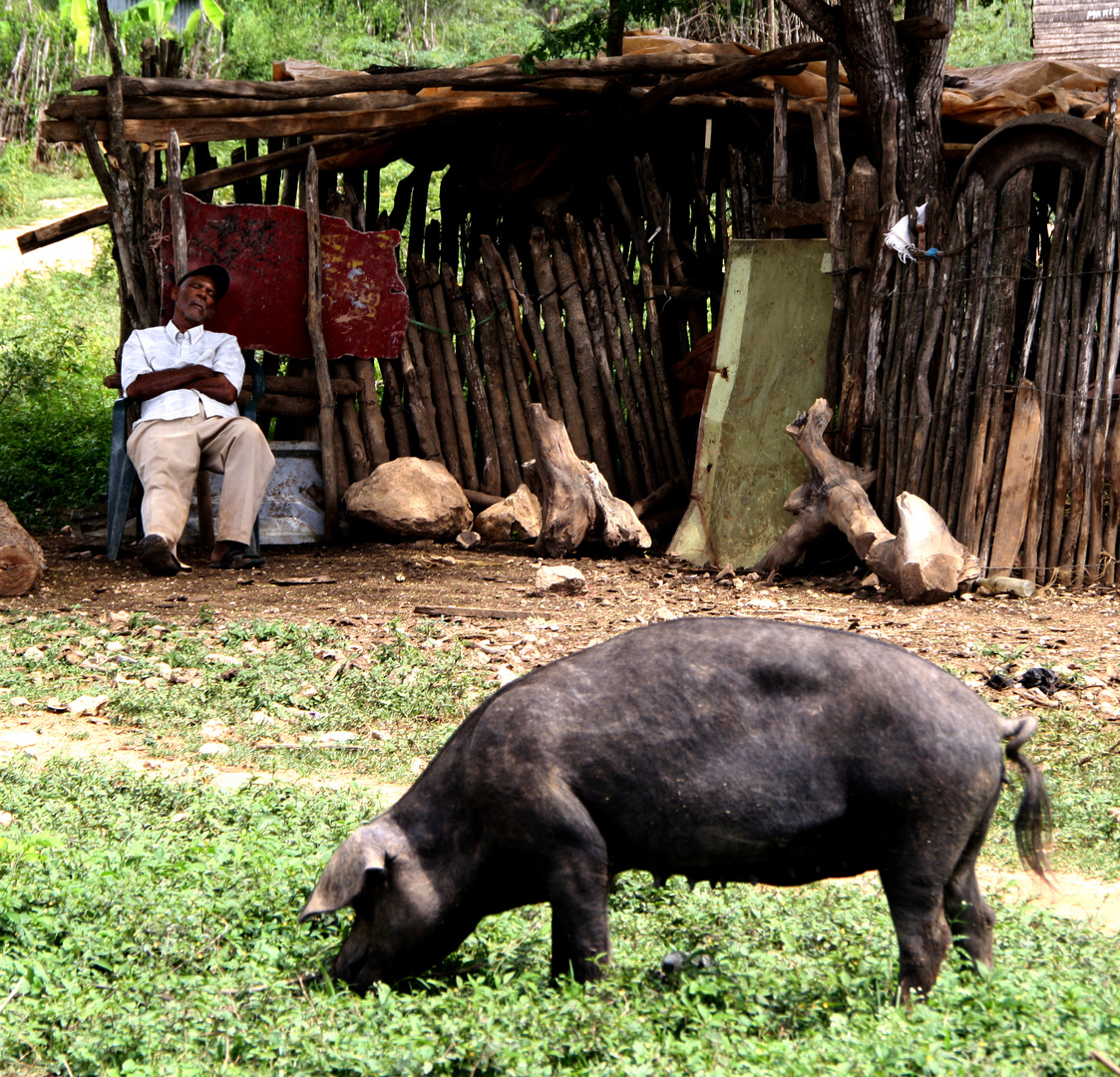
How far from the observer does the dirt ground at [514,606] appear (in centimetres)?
518

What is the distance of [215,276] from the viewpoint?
7.81 m

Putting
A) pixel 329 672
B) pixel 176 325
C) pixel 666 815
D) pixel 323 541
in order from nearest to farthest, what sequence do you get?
pixel 666 815
pixel 329 672
pixel 176 325
pixel 323 541

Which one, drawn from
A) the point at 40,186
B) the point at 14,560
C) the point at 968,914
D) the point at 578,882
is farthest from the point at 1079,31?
the point at 40,186

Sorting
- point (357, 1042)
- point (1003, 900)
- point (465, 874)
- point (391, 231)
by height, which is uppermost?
point (391, 231)

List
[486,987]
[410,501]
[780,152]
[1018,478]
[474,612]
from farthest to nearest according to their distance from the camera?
[410,501]
[780,152]
[1018,478]
[474,612]
[486,987]

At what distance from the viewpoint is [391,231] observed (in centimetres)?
853

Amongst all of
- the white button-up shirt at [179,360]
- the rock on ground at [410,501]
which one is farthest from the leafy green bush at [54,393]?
the rock on ground at [410,501]

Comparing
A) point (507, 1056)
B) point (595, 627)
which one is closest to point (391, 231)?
point (595, 627)

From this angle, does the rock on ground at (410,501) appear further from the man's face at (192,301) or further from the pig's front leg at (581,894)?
the pig's front leg at (581,894)

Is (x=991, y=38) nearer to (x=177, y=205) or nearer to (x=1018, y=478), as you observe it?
(x=1018, y=478)

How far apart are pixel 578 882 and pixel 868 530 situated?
4.69 meters

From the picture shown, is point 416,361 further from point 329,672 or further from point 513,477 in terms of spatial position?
point 329,672

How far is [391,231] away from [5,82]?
59.0 ft

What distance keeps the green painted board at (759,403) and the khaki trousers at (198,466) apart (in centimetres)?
264
